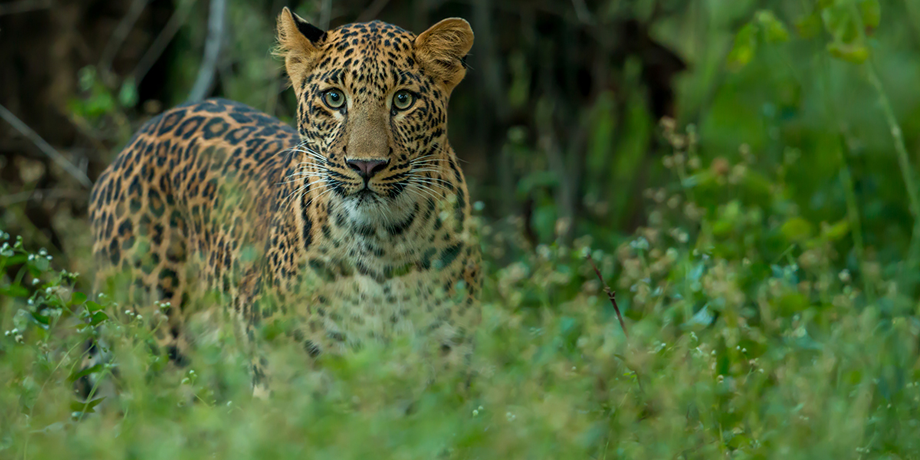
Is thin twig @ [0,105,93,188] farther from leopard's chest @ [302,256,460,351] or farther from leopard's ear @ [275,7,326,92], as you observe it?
leopard's chest @ [302,256,460,351]

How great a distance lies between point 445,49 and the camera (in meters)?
4.50

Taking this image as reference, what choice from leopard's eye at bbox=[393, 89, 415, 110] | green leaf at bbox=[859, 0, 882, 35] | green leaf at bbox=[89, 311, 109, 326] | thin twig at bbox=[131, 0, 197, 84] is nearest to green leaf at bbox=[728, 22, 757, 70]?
green leaf at bbox=[859, 0, 882, 35]

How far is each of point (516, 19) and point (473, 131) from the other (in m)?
1.00

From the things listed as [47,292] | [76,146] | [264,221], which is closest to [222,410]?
[47,292]

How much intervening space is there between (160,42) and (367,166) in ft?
15.9

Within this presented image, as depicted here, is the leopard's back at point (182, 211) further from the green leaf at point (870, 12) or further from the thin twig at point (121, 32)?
the green leaf at point (870, 12)

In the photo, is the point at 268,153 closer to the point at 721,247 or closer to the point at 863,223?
the point at 721,247

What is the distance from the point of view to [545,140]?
295 inches

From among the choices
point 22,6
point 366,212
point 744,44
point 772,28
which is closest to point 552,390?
point 366,212

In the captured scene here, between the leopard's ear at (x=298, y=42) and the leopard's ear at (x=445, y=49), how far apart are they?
49cm

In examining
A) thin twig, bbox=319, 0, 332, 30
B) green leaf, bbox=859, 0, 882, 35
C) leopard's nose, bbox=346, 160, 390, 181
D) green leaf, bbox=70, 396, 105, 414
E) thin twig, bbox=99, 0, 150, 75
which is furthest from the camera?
thin twig, bbox=99, 0, 150, 75

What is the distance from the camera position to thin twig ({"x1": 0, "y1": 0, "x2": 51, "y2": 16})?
25.6ft

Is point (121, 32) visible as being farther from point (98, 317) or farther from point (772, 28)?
point (772, 28)

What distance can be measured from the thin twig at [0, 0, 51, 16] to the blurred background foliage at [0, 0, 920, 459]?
0.02 metres
